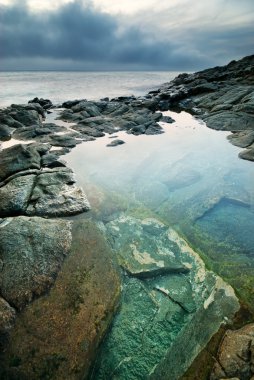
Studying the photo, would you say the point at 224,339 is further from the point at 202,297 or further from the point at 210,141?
the point at 210,141

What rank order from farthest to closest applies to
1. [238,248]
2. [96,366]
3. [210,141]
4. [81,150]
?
[210,141], [81,150], [238,248], [96,366]

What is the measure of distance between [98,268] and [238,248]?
3578 millimetres

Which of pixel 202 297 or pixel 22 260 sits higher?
pixel 22 260

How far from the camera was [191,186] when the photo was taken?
10.4 meters

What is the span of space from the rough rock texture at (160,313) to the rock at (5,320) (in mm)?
1461

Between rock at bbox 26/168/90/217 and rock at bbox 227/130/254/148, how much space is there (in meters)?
9.88

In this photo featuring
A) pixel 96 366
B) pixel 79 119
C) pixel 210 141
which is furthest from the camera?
pixel 79 119

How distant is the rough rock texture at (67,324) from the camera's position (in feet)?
13.2

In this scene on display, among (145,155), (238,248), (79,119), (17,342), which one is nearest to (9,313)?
(17,342)

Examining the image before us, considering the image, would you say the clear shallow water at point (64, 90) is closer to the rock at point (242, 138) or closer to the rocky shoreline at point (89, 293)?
the rock at point (242, 138)

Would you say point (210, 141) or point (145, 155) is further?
point (210, 141)

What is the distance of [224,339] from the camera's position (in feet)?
14.7

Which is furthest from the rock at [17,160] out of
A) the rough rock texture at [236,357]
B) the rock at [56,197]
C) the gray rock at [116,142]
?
the rough rock texture at [236,357]

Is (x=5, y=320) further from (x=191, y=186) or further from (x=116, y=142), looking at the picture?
(x=116, y=142)
